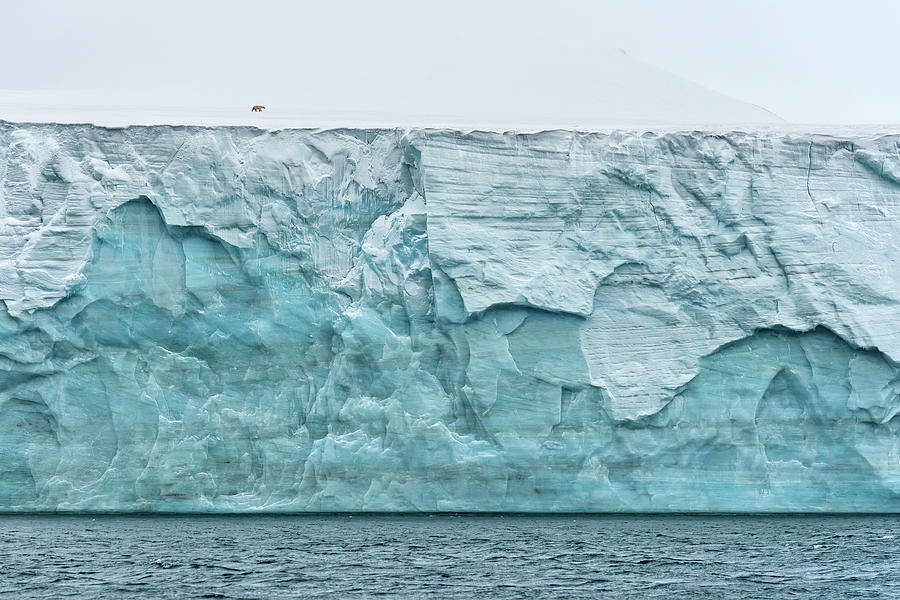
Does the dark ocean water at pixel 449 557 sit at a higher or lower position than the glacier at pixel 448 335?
lower

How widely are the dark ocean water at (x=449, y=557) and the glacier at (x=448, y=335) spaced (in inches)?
17.1

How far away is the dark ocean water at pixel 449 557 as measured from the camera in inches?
392

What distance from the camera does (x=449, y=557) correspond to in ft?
37.7

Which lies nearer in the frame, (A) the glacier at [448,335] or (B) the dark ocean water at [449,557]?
(B) the dark ocean water at [449,557]

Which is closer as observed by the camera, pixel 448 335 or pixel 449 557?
pixel 449 557

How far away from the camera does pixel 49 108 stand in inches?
617

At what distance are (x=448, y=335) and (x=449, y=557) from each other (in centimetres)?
312

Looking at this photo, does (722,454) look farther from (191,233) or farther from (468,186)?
(191,233)

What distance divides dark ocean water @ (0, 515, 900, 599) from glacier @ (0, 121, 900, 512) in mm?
433

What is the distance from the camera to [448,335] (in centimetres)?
1396

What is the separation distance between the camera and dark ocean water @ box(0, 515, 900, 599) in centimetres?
995

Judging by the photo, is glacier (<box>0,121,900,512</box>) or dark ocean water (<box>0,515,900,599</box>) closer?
dark ocean water (<box>0,515,900,599</box>)

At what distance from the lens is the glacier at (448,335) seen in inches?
545

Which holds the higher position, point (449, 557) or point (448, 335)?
point (448, 335)
